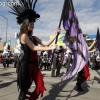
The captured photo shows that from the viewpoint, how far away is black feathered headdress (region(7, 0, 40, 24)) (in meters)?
3.85

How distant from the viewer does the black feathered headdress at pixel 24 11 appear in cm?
385

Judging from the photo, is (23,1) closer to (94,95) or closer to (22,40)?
(22,40)

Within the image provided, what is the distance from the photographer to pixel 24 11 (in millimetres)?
3900

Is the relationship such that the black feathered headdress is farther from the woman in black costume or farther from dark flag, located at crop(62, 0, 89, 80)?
dark flag, located at crop(62, 0, 89, 80)

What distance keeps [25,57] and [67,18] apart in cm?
175

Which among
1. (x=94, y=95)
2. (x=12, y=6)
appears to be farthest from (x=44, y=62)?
(x=12, y=6)

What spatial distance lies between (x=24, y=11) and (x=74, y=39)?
5.42ft

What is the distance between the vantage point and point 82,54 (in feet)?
15.6

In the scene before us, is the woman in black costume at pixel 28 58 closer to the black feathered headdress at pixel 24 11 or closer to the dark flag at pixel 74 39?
the black feathered headdress at pixel 24 11

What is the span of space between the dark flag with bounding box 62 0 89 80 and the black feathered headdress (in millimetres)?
994

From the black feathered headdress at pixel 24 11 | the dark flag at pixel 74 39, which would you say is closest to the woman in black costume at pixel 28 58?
the black feathered headdress at pixel 24 11

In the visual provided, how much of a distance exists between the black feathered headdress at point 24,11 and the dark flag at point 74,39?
994mm

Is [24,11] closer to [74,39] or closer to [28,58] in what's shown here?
[28,58]

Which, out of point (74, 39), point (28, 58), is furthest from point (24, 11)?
point (74, 39)
